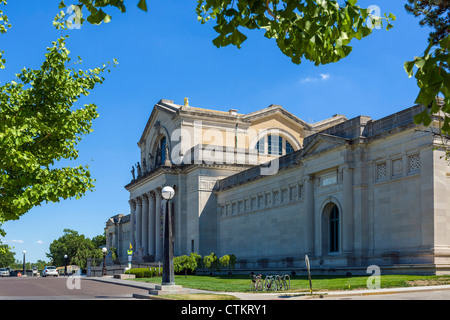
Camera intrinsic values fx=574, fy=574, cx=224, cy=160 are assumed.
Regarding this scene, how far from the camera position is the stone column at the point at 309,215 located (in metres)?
41.9

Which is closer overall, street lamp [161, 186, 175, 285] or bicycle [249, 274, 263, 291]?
street lamp [161, 186, 175, 285]

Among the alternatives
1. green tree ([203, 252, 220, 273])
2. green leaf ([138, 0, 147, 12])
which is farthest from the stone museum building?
green leaf ([138, 0, 147, 12])

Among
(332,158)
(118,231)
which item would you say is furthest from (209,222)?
(118,231)

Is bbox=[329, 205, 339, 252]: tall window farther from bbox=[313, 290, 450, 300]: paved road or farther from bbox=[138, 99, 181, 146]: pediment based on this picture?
bbox=[138, 99, 181, 146]: pediment

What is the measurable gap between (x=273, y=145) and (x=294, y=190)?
23.6m

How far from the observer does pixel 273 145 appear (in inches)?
2771

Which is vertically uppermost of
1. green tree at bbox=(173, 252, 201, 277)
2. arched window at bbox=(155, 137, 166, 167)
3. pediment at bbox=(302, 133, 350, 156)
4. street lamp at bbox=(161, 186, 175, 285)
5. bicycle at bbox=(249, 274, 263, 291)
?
arched window at bbox=(155, 137, 166, 167)

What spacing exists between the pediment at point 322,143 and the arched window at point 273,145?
26.7 m

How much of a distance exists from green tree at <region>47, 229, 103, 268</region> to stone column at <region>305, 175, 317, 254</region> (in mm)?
80599

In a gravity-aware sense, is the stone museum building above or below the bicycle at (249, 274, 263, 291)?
above

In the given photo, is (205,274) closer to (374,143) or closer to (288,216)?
(288,216)

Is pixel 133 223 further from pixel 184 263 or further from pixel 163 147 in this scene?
pixel 184 263

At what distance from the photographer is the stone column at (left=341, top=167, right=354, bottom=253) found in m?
36.9
